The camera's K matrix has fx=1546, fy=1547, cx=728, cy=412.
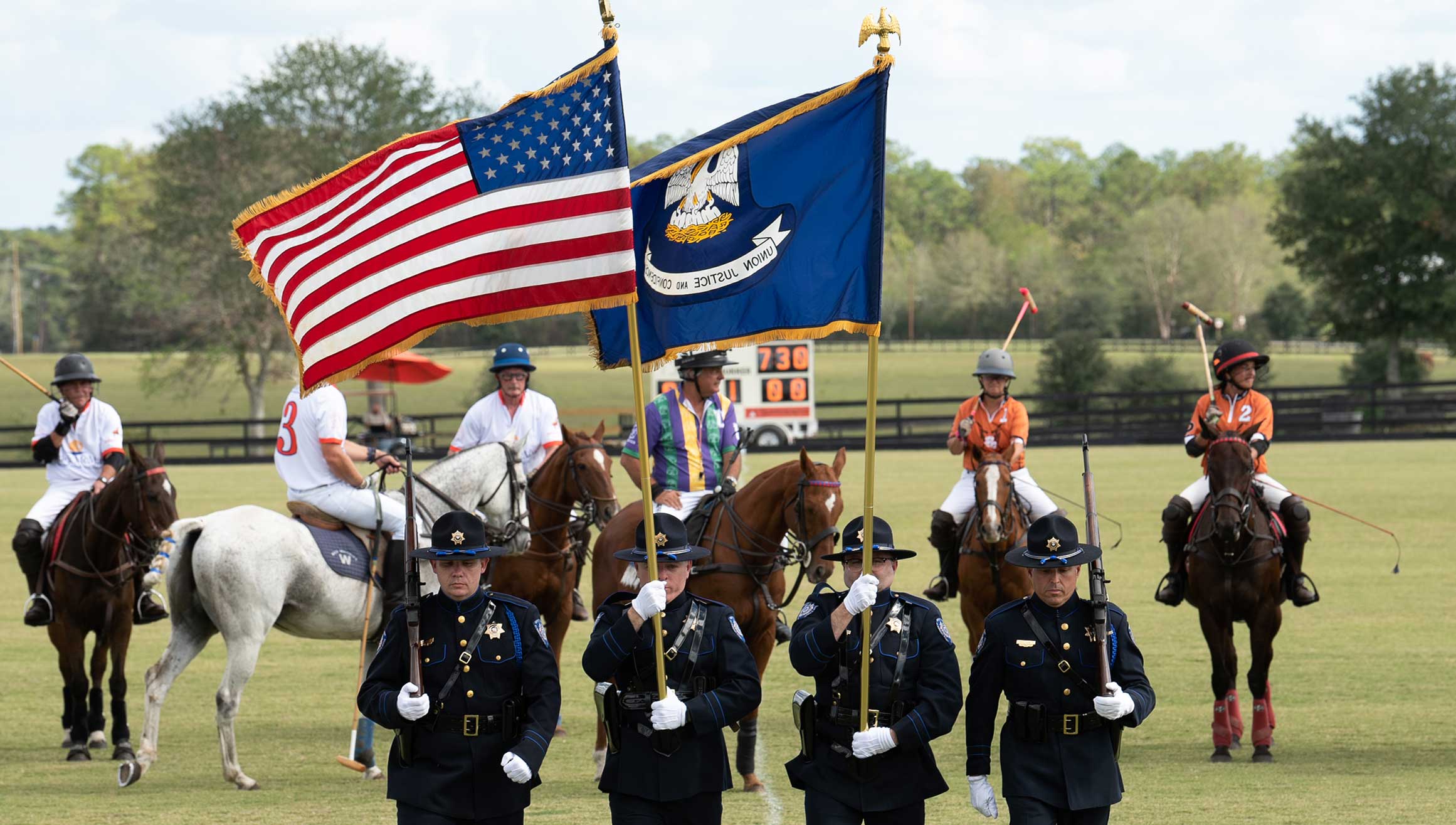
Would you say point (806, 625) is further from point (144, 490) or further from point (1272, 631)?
point (144, 490)

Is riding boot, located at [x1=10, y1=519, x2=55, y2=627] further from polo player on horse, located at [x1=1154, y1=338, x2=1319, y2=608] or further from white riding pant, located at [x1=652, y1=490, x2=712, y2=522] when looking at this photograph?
polo player on horse, located at [x1=1154, y1=338, x2=1319, y2=608]

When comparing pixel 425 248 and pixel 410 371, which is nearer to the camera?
pixel 425 248

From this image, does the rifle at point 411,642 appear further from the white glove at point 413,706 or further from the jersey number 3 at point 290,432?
the jersey number 3 at point 290,432

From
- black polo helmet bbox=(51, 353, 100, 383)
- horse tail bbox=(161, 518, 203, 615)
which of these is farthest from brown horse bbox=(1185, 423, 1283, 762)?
black polo helmet bbox=(51, 353, 100, 383)

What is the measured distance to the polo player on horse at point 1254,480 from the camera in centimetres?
1120

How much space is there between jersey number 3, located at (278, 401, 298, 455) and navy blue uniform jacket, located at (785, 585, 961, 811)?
515 cm

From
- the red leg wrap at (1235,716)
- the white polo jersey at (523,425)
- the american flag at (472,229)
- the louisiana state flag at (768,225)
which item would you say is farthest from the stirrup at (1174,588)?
the american flag at (472,229)

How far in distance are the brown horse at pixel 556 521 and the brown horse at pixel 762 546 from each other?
1.12 metres

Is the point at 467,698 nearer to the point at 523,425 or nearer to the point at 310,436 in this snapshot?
the point at 310,436

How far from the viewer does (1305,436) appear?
1688 inches

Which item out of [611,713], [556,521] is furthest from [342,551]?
[611,713]

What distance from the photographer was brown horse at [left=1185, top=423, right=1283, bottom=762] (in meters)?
10.6

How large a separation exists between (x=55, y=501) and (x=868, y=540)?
795cm

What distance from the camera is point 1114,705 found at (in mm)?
5941
